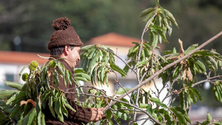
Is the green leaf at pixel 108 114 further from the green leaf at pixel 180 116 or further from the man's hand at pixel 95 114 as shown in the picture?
the green leaf at pixel 180 116

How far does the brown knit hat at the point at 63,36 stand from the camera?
276cm

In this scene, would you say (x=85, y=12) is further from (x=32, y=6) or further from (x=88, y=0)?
(x=32, y=6)

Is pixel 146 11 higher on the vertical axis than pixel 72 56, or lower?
higher

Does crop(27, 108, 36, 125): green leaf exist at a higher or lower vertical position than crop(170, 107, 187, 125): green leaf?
higher

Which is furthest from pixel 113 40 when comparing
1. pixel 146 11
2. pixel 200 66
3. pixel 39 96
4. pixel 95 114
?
pixel 39 96

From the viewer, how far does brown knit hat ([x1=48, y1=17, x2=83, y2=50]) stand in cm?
276

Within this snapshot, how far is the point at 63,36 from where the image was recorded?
2.78 meters

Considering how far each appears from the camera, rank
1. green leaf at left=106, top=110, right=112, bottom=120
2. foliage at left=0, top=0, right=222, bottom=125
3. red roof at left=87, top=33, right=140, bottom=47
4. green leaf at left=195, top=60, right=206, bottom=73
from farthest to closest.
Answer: red roof at left=87, top=33, right=140, bottom=47 → green leaf at left=195, top=60, right=206, bottom=73 → green leaf at left=106, top=110, right=112, bottom=120 → foliage at left=0, top=0, right=222, bottom=125

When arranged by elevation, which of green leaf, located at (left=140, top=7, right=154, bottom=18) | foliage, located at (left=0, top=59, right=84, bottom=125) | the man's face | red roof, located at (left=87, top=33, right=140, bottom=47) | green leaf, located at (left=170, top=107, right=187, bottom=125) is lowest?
green leaf, located at (left=170, top=107, right=187, bottom=125)

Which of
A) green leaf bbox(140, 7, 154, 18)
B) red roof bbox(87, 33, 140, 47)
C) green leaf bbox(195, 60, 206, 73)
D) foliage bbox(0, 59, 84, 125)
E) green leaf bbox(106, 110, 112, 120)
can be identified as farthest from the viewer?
red roof bbox(87, 33, 140, 47)

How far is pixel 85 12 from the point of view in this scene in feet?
144

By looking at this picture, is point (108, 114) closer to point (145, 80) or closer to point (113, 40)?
point (145, 80)

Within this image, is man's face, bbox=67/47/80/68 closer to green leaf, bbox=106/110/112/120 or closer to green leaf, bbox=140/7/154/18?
green leaf, bbox=106/110/112/120

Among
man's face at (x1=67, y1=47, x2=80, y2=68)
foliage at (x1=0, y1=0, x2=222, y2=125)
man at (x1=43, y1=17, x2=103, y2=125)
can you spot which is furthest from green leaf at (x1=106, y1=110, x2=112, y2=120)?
man's face at (x1=67, y1=47, x2=80, y2=68)
